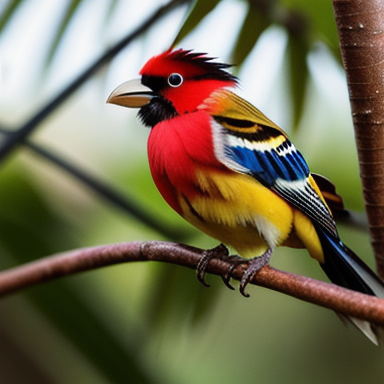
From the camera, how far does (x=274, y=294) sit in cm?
67

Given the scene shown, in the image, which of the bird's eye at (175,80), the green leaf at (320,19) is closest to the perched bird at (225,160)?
the bird's eye at (175,80)

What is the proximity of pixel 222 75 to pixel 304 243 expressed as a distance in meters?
0.14

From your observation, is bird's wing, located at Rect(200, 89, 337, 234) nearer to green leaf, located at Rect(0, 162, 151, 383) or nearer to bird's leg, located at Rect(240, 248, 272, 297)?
bird's leg, located at Rect(240, 248, 272, 297)

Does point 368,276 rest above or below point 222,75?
below

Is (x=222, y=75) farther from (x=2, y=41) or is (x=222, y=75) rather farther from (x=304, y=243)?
(x=2, y=41)

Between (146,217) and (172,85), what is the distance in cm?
16

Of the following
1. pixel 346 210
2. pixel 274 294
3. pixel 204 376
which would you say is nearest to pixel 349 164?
pixel 346 210

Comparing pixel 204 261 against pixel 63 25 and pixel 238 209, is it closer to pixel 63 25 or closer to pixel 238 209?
pixel 238 209

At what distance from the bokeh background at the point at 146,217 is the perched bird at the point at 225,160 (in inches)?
1.2

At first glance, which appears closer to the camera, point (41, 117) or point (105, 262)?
point (105, 262)

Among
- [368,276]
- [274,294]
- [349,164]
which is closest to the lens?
[368,276]

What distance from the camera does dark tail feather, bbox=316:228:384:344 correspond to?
1.40ft

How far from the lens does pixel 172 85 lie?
1.41ft

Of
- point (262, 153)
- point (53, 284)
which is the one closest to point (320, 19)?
point (262, 153)
